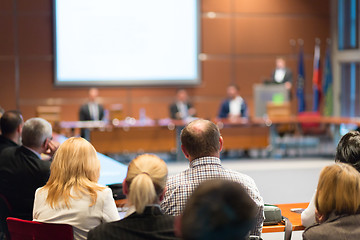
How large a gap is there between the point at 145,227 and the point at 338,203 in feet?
2.77

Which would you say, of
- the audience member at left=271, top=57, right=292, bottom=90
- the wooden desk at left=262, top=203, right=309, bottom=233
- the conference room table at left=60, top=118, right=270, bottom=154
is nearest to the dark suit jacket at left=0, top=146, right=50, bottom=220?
the wooden desk at left=262, top=203, right=309, bottom=233

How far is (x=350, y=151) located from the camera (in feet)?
10.1

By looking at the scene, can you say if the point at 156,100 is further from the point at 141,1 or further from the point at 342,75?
the point at 342,75

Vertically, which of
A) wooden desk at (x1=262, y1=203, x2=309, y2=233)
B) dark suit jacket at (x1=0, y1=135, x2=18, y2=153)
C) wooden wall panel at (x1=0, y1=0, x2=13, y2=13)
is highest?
wooden wall panel at (x1=0, y1=0, x2=13, y2=13)

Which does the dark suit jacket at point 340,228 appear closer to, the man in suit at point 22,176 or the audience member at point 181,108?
the man in suit at point 22,176

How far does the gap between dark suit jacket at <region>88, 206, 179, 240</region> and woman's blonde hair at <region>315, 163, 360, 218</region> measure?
27.2 inches

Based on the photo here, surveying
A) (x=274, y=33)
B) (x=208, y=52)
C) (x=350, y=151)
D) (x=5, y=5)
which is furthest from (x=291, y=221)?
(x=274, y=33)

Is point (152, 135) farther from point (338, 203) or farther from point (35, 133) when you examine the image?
point (338, 203)

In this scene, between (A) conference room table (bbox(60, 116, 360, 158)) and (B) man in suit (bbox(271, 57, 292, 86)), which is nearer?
(A) conference room table (bbox(60, 116, 360, 158))

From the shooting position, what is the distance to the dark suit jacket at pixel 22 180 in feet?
12.1

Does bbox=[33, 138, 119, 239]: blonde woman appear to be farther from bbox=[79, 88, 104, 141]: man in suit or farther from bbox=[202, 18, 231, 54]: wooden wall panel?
bbox=[202, 18, 231, 54]: wooden wall panel

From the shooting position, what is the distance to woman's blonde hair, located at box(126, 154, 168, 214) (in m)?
2.06

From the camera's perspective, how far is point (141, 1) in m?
12.2

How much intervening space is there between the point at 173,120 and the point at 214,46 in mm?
2711
